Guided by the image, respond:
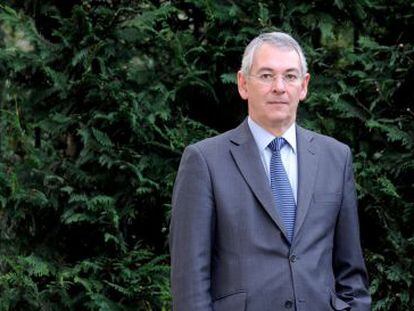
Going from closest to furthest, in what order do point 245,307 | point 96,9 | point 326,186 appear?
point 245,307
point 326,186
point 96,9

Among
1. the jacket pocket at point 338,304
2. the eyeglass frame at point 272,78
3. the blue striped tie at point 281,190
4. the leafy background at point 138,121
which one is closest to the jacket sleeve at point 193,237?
the blue striped tie at point 281,190

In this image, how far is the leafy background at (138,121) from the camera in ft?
14.6

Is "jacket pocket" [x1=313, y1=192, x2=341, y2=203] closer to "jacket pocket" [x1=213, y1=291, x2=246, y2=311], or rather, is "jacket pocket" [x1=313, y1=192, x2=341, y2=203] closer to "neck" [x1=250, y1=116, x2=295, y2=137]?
"neck" [x1=250, y1=116, x2=295, y2=137]

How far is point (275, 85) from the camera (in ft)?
8.93

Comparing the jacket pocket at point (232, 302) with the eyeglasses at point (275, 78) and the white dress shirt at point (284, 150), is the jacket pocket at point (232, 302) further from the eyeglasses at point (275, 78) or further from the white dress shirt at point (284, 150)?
the eyeglasses at point (275, 78)

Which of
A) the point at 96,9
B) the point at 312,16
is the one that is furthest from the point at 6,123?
the point at 312,16

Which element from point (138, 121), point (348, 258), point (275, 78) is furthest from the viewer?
point (138, 121)

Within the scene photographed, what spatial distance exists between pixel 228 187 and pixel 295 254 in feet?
1.13

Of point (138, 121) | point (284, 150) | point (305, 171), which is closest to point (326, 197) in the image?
point (305, 171)

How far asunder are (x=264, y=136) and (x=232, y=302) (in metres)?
0.64

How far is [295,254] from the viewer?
8.73ft

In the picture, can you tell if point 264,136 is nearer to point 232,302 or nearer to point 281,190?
point 281,190

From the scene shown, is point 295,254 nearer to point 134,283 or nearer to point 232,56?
point 134,283

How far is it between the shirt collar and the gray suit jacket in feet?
0.11
